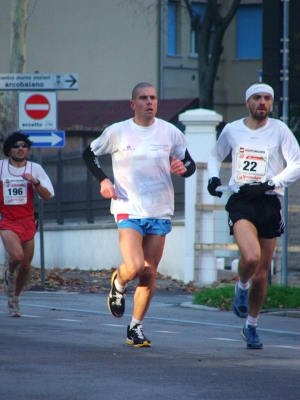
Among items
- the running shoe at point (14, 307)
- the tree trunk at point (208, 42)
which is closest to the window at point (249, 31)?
the tree trunk at point (208, 42)

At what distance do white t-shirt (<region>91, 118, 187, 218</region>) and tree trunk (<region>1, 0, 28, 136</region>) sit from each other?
9.21 m

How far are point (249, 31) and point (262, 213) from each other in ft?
101

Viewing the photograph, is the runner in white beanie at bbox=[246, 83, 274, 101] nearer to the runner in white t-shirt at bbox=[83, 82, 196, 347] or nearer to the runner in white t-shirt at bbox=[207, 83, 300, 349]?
the runner in white t-shirt at bbox=[207, 83, 300, 349]

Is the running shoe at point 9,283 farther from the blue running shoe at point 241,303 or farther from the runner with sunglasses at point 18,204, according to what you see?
the blue running shoe at point 241,303

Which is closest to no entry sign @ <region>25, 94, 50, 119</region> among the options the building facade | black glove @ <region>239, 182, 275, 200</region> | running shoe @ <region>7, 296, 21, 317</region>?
running shoe @ <region>7, 296, 21, 317</region>

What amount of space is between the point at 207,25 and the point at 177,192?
15.4m

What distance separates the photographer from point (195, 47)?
127ft

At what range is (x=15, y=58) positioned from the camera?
57.3 feet

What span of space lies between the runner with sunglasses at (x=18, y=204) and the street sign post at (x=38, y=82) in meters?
4.61

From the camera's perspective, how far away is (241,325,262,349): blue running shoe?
27.9ft

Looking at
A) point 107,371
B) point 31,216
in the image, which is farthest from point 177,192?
point 107,371

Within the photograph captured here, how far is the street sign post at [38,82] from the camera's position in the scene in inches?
642

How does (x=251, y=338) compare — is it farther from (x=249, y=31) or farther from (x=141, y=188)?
(x=249, y=31)

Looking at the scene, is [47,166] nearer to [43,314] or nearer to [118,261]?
[118,261]
